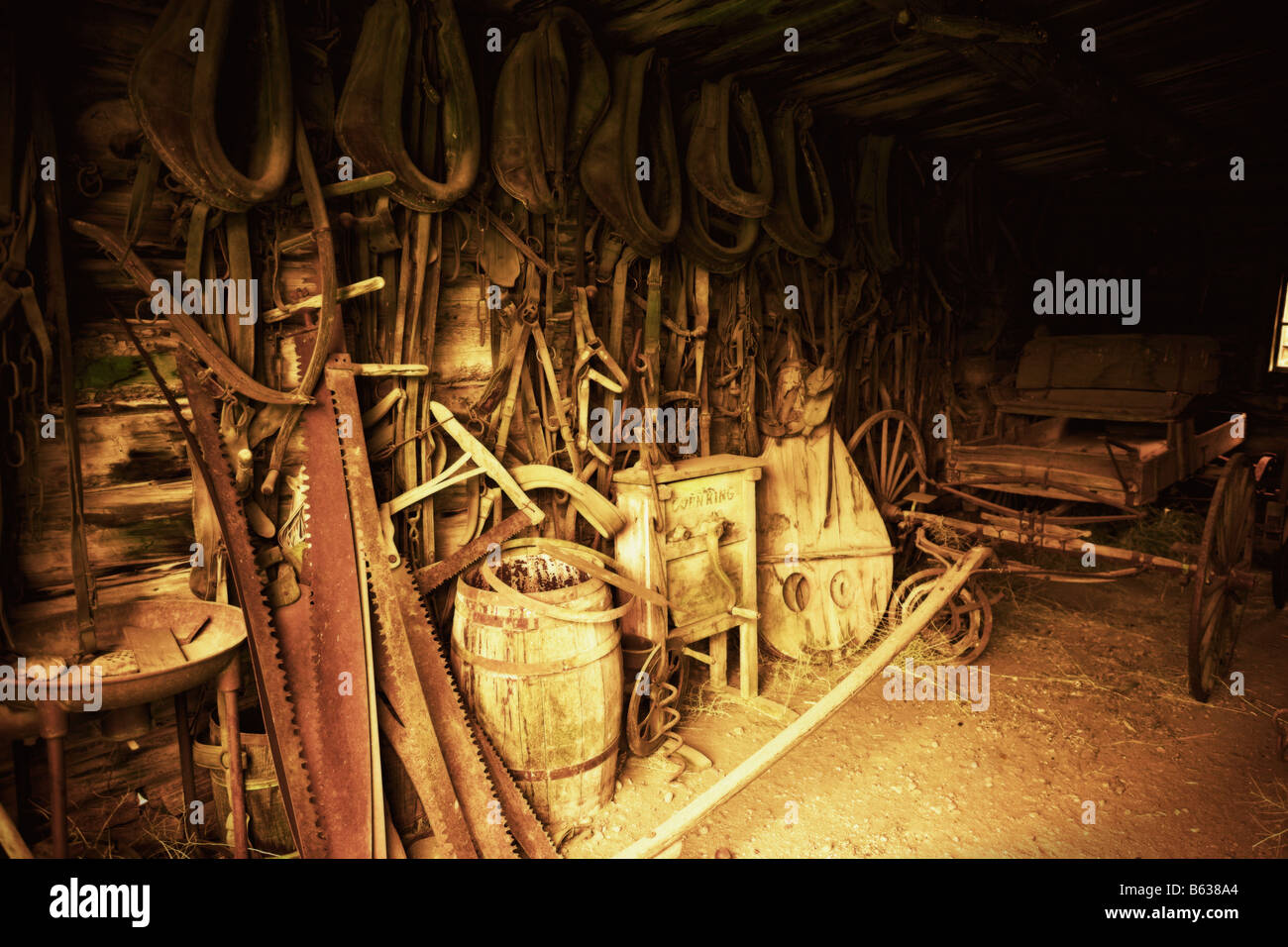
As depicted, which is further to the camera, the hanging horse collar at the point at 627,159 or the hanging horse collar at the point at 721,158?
the hanging horse collar at the point at 721,158

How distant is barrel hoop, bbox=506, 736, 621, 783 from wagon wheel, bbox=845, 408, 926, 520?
3.26 m

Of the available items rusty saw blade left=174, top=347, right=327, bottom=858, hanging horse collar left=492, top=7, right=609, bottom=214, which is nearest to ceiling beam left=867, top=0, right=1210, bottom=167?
hanging horse collar left=492, top=7, right=609, bottom=214

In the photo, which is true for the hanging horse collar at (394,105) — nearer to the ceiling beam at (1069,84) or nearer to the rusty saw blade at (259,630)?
the rusty saw blade at (259,630)

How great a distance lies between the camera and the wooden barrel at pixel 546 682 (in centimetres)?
315

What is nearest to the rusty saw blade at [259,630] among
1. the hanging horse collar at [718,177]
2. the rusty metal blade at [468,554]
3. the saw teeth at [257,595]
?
the saw teeth at [257,595]

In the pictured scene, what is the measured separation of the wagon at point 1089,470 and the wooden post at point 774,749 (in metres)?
1.51

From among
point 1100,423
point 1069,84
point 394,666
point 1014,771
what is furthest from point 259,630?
point 1100,423

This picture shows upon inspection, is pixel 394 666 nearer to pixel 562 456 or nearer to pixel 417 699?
pixel 417 699

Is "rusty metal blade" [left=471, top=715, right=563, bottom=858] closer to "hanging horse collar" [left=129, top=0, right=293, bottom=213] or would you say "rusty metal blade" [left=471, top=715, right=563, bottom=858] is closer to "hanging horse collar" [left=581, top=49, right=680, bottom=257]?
"hanging horse collar" [left=129, top=0, right=293, bottom=213]

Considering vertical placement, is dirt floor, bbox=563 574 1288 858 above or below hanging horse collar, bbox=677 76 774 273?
below

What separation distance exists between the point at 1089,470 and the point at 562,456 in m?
3.50

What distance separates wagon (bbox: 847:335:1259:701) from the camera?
14.3 ft

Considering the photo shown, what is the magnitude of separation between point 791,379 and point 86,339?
146 inches

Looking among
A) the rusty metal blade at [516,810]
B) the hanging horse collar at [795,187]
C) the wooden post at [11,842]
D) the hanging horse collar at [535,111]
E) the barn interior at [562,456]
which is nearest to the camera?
the wooden post at [11,842]
